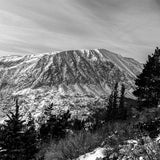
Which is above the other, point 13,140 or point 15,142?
point 13,140

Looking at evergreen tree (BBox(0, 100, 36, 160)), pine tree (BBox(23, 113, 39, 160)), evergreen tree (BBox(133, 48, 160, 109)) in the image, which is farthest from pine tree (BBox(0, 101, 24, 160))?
evergreen tree (BBox(133, 48, 160, 109))

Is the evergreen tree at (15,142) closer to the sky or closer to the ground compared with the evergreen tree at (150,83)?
closer to the ground

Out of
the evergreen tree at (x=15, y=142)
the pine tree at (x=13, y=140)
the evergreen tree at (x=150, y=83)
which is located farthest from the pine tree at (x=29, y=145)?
the evergreen tree at (x=150, y=83)

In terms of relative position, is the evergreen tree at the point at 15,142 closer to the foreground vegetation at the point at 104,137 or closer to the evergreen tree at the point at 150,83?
the foreground vegetation at the point at 104,137

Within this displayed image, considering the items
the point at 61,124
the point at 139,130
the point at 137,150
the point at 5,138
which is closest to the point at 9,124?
the point at 5,138

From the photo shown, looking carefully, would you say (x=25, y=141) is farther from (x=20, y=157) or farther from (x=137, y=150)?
(x=137, y=150)

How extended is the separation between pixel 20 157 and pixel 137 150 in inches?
413

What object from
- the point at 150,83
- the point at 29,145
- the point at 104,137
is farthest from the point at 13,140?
the point at 150,83

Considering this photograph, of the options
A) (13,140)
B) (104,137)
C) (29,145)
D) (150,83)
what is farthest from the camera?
(150,83)

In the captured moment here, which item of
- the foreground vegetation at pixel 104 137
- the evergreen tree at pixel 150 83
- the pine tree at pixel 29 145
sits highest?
the evergreen tree at pixel 150 83

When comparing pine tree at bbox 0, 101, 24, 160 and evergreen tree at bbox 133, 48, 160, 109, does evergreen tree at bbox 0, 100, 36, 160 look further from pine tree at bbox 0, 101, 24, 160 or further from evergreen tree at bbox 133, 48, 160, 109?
evergreen tree at bbox 133, 48, 160, 109

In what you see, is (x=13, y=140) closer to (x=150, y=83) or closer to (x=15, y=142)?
(x=15, y=142)

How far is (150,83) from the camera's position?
3391cm

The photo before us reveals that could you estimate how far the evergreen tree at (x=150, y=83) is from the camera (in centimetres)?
3328
